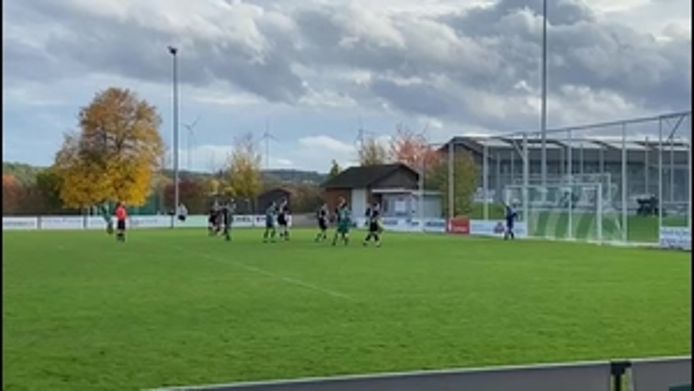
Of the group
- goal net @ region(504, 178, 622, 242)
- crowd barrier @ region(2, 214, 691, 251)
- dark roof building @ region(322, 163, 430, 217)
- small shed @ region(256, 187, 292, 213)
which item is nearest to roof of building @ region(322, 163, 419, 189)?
dark roof building @ region(322, 163, 430, 217)

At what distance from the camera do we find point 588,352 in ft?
37.3

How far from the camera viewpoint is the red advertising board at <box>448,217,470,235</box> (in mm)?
54781

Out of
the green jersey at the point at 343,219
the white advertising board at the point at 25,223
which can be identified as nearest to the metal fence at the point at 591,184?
the green jersey at the point at 343,219

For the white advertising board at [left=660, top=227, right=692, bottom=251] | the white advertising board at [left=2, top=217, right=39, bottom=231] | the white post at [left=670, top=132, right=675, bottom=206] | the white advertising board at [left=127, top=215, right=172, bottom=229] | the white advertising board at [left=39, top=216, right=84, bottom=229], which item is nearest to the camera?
the white advertising board at [left=660, top=227, right=692, bottom=251]

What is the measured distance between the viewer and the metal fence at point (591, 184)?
132ft

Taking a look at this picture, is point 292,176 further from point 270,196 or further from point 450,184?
point 450,184

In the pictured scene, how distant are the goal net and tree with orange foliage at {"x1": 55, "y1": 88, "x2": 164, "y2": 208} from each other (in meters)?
39.0

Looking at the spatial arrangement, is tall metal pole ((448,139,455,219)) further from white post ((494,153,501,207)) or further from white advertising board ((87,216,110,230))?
white advertising board ((87,216,110,230))

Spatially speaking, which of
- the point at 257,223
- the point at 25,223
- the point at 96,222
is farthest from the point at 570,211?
the point at 25,223

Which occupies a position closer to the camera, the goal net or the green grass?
the green grass

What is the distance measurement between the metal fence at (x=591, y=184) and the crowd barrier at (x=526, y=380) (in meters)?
29.5

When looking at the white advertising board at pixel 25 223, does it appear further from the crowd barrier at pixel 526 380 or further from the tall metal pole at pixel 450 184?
the crowd barrier at pixel 526 380

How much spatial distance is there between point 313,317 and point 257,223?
59353 millimetres

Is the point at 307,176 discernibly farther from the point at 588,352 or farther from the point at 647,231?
the point at 588,352
